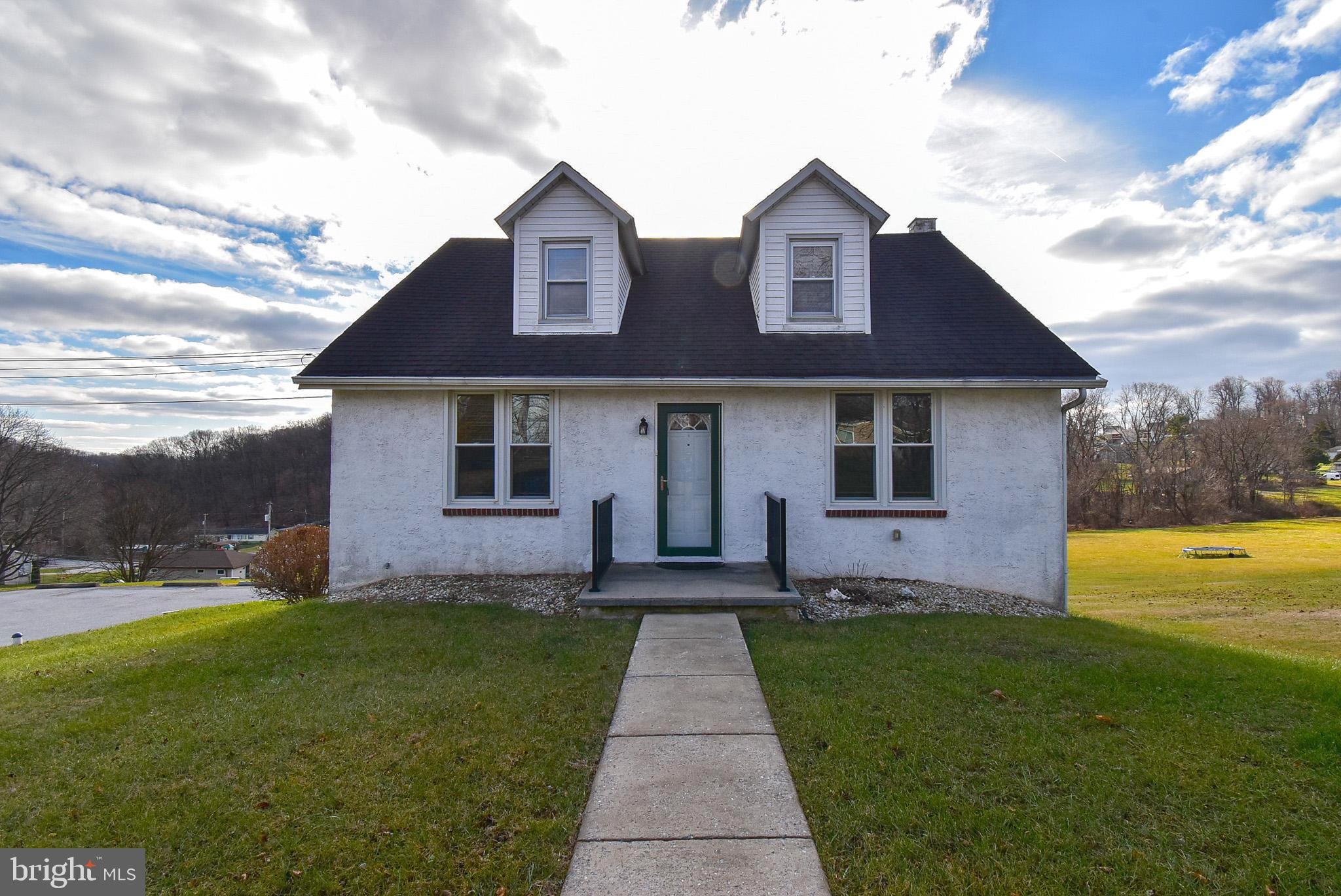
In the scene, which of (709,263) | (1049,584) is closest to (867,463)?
(1049,584)

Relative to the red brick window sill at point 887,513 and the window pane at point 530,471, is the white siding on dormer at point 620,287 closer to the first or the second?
the window pane at point 530,471

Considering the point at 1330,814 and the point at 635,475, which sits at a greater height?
the point at 635,475

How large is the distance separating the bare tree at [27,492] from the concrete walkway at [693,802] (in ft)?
172

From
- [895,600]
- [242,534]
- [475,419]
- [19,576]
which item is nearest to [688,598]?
[895,600]

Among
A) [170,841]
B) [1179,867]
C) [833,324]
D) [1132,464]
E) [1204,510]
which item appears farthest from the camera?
[1132,464]

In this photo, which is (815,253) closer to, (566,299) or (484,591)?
(566,299)

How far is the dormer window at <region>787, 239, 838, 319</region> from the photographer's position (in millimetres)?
9836

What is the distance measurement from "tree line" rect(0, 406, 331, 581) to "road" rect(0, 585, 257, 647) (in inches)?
218

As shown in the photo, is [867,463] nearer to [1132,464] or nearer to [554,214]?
[554,214]

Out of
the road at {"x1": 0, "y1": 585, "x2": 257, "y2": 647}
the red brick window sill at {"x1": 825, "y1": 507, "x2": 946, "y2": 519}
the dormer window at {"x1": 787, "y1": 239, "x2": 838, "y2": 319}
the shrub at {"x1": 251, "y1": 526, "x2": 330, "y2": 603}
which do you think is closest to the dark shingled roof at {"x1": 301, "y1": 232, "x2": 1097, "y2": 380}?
the dormer window at {"x1": 787, "y1": 239, "x2": 838, "y2": 319}

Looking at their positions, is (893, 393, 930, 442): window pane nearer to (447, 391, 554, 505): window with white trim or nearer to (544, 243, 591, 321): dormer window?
(544, 243, 591, 321): dormer window

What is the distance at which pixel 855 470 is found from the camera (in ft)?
30.6

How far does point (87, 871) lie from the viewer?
2.89 m

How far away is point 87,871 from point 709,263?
11.1 metres
